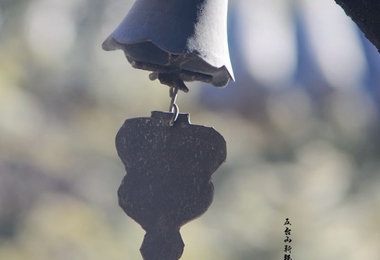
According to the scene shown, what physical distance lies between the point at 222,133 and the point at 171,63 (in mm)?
3921

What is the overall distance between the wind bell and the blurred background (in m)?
3.40

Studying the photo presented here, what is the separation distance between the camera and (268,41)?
6039 millimetres

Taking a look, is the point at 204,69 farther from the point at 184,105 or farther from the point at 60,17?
the point at 60,17

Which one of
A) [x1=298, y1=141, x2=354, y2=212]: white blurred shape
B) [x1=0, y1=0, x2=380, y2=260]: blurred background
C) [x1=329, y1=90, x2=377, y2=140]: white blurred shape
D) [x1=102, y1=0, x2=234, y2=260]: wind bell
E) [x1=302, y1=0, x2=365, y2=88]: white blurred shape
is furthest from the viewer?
[x1=302, y1=0, x2=365, y2=88]: white blurred shape

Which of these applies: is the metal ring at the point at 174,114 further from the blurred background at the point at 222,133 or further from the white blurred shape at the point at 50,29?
the white blurred shape at the point at 50,29

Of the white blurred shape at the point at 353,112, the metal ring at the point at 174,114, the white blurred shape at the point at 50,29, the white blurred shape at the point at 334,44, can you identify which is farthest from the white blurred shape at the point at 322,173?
the metal ring at the point at 174,114

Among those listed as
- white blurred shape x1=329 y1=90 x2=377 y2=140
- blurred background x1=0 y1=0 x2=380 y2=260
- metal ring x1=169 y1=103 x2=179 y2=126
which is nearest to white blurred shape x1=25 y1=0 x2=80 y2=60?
blurred background x1=0 y1=0 x2=380 y2=260

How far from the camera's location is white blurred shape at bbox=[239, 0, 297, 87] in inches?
229

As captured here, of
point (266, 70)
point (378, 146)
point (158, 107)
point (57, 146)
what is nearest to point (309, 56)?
point (266, 70)

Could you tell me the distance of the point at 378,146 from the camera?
573 centimetres

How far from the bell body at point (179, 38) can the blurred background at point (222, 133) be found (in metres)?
3.36

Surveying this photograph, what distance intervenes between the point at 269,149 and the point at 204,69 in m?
4.20

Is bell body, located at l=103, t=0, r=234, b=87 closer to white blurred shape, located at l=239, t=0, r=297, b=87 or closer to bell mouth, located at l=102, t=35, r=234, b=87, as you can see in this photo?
bell mouth, located at l=102, t=35, r=234, b=87

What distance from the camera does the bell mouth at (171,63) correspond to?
1.58 m
